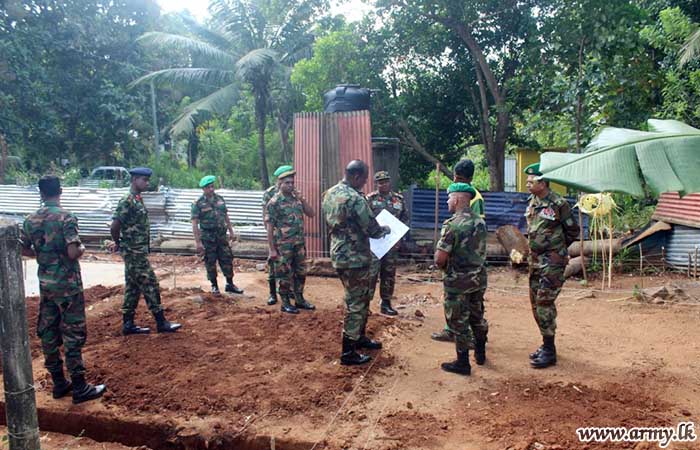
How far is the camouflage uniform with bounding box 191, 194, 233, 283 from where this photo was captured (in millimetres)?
7039

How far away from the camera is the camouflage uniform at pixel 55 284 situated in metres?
4.07

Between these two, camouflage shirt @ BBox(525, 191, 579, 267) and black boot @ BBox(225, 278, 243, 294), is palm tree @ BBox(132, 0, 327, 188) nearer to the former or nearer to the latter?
black boot @ BBox(225, 278, 243, 294)

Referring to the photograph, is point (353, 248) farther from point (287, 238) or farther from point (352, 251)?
point (287, 238)

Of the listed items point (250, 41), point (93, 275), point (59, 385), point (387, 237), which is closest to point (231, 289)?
point (387, 237)

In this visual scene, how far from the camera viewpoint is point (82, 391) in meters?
4.10

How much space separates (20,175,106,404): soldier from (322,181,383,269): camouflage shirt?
2.08 meters

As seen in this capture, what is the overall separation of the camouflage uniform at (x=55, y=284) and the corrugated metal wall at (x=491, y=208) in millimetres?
6800


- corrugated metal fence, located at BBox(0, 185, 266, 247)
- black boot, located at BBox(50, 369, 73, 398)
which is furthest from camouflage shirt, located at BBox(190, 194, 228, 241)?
corrugated metal fence, located at BBox(0, 185, 266, 247)

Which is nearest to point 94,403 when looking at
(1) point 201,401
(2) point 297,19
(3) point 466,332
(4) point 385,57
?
(1) point 201,401

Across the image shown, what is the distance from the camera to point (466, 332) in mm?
4285

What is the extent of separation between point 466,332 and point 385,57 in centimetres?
815

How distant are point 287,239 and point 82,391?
9.34 feet

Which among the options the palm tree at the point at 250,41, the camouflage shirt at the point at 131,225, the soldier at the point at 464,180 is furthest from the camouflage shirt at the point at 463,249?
the palm tree at the point at 250,41

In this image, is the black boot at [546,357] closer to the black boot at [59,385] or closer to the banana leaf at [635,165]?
the banana leaf at [635,165]
